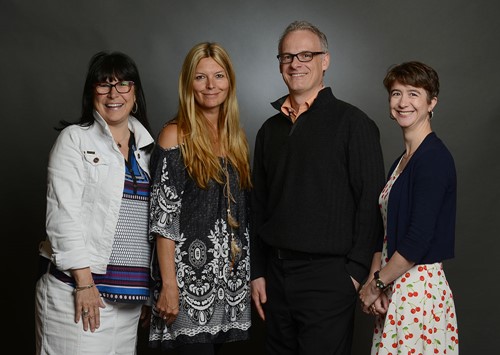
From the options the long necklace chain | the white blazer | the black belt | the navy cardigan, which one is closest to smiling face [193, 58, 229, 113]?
the long necklace chain

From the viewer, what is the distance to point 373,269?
267 centimetres

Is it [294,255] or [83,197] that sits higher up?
[83,197]

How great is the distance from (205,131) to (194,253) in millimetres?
521

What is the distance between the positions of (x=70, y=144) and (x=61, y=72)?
5.93ft

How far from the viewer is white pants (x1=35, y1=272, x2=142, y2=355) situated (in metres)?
2.56

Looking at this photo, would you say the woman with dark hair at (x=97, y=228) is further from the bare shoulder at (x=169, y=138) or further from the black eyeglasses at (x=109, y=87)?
the bare shoulder at (x=169, y=138)

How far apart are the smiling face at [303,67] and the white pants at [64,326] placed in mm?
1208

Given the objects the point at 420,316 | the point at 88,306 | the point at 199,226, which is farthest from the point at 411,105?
the point at 88,306

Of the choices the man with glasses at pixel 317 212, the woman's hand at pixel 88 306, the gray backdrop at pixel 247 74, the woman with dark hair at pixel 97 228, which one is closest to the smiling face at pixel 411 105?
the man with glasses at pixel 317 212

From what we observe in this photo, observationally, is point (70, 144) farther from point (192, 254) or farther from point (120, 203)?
point (192, 254)

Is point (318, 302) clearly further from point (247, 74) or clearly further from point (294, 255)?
point (247, 74)

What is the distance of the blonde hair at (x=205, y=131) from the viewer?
2723 millimetres

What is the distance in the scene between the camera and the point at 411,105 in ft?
8.34

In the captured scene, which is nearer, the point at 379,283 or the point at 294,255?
the point at 379,283
